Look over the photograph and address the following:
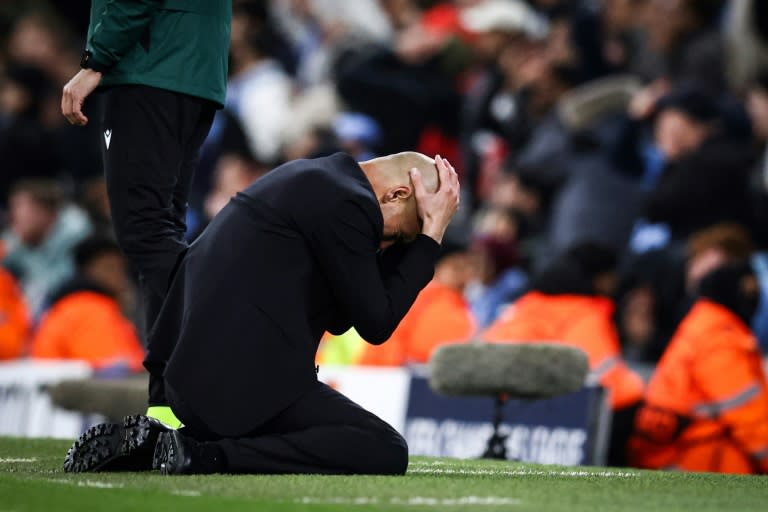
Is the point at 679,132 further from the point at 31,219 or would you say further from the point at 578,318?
the point at 31,219

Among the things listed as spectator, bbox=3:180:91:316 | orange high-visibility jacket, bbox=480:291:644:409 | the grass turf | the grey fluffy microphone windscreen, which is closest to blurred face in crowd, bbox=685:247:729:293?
orange high-visibility jacket, bbox=480:291:644:409

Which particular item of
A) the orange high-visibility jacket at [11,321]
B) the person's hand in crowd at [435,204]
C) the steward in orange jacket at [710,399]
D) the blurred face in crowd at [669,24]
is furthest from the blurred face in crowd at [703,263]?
the orange high-visibility jacket at [11,321]

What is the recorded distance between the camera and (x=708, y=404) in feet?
26.7

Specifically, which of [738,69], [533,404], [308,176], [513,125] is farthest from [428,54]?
[308,176]

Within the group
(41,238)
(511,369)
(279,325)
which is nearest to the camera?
(279,325)

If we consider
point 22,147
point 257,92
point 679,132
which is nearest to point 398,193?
point 679,132

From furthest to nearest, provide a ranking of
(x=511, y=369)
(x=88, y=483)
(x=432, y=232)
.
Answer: (x=511, y=369), (x=432, y=232), (x=88, y=483)

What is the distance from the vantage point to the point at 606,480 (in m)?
5.28

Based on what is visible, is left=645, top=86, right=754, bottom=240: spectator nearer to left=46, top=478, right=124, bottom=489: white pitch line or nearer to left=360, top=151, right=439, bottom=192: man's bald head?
left=360, top=151, right=439, bottom=192: man's bald head

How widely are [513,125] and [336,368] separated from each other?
156 inches

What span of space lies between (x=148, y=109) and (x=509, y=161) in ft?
23.5

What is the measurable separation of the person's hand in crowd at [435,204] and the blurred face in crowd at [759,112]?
5781 mm

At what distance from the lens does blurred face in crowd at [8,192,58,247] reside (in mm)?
13211

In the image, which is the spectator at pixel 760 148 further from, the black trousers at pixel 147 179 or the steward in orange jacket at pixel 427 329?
the black trousers at pixel 147 179
